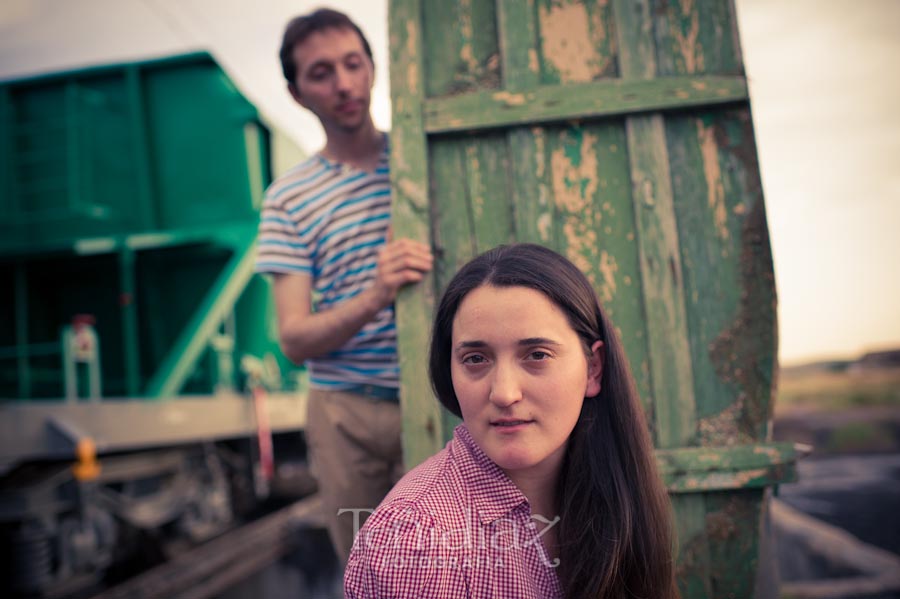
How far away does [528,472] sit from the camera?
143cm

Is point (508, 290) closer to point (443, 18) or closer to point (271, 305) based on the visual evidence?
point (443, 18)

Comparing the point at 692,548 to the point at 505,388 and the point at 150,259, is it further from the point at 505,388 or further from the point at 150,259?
the point at 150,259

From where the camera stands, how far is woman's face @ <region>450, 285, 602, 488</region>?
132cm

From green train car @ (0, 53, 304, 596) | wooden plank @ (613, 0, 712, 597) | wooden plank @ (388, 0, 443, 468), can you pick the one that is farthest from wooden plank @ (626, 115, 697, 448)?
green train car @ (0, 53, 304, 596)

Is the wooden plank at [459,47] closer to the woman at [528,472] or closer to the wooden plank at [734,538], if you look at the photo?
the woman at [528,472]

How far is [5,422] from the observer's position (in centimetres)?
460

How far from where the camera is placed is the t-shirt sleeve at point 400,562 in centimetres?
119

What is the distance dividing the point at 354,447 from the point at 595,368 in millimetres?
1037

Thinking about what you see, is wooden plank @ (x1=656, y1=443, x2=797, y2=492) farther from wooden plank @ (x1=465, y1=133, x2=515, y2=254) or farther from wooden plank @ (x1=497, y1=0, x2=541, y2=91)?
wooden plank @ (x1=497, y1=0, x2=541, y2=91)

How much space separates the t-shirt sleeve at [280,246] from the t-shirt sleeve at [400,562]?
1185 mm

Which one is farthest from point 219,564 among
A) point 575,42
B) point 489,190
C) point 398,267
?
point 575,42

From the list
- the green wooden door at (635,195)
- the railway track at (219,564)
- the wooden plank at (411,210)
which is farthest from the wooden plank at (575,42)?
the railway track at (219,564)

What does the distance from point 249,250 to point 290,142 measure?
83.6 inches

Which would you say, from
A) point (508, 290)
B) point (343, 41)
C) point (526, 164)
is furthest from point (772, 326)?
point (343, 41)
